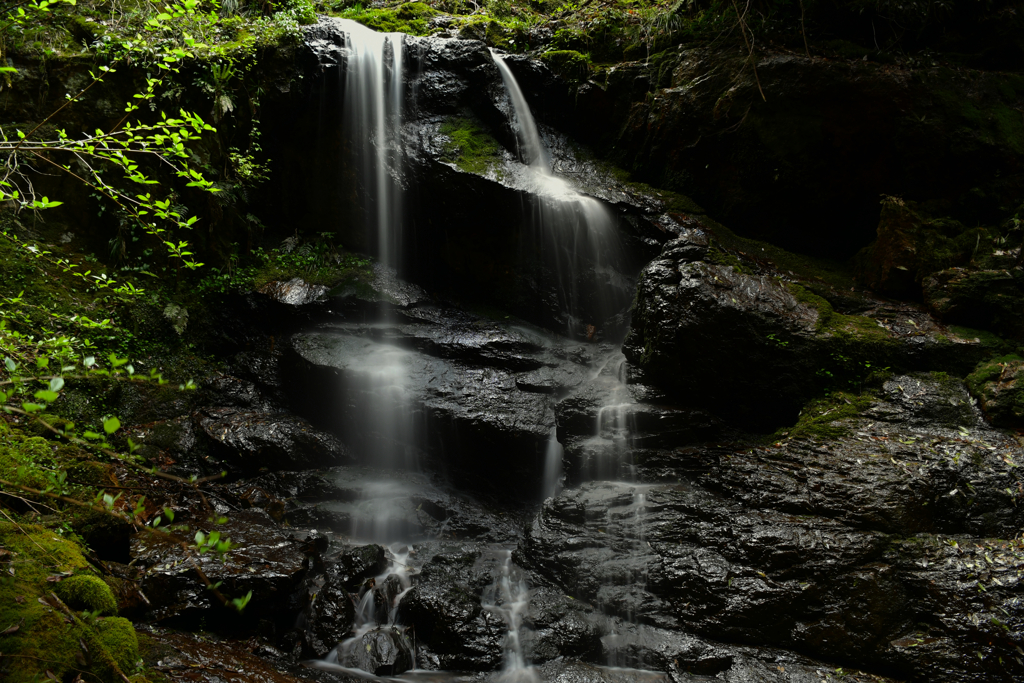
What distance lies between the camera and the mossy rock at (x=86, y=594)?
3162 millimetres

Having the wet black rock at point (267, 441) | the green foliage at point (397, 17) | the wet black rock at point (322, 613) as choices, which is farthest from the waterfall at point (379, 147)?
the wet black rock at point (322, 613)

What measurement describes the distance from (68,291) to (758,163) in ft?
33.1

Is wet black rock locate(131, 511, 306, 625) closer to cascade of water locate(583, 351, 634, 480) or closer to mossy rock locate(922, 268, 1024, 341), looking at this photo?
cascade of water locate(583, 351, 634, 480)

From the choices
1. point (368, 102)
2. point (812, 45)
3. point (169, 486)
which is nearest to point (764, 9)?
point (812, 45)

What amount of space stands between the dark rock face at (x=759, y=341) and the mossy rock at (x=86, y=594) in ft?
18.6

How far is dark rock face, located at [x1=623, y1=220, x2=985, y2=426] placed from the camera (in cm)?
591

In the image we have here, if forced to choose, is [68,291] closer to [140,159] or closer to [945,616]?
[140,159]

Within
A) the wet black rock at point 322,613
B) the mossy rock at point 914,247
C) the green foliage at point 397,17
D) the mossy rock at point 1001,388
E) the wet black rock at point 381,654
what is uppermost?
the green foliage at point 397,17

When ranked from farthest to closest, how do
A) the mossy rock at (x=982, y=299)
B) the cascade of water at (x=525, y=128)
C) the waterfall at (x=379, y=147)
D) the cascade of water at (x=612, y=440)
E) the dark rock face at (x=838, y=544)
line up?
the cascade of water at (x=525, y=128) → the waterfall at (x=379, y=147) → the cascade of water at (x=612, y=440) → the mossy rock at (x=982, y=299) → the dark rock face at (x=838, y=544)

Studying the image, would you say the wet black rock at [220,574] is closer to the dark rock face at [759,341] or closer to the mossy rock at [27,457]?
the mossy rock at [27,457]

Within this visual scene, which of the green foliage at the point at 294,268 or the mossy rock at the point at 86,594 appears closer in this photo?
the mossy rock at the point at 86,594

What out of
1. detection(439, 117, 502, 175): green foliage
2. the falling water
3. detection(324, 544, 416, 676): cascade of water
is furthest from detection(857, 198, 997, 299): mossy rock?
detection(324, 544, 416, 676): cascade of water

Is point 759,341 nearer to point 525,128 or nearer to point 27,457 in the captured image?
point 525,128

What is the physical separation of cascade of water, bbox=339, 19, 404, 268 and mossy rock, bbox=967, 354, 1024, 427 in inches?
325
